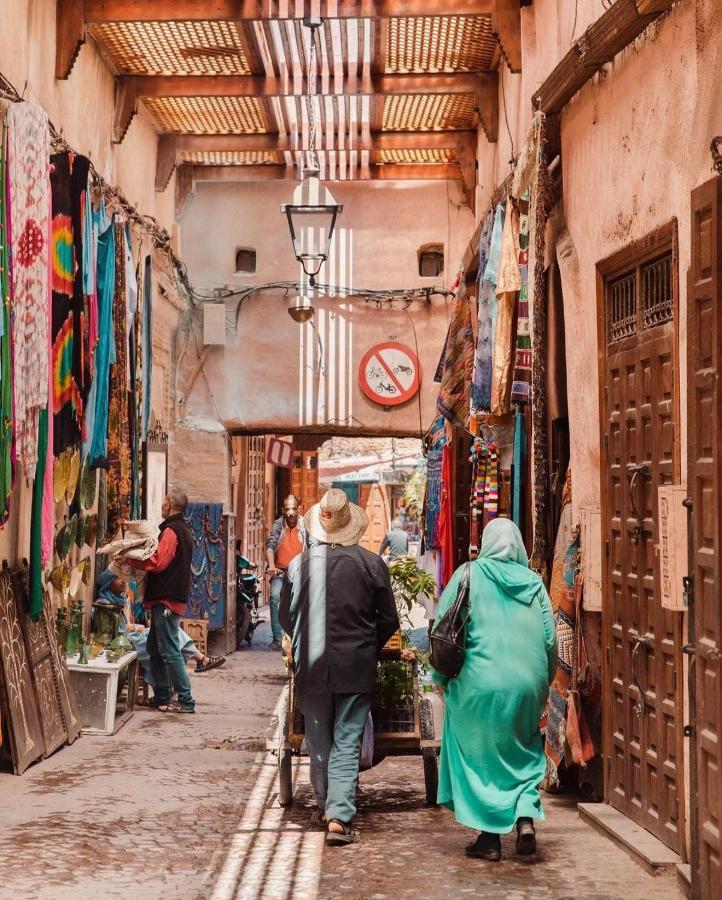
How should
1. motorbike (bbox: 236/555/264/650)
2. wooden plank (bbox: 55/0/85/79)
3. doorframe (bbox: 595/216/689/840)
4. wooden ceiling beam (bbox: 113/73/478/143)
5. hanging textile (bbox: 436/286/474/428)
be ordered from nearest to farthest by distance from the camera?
doorframe (bbox: 595/216/689/840) → wooden plank (bbox: 55/0/85/79) → hanging textile (bbox: 436/286/474/428) → wooden ceiling beam (bbox: 113/73/478/143) → motorbike (bbox: 236/555/264/650)

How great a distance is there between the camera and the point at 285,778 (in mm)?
6586

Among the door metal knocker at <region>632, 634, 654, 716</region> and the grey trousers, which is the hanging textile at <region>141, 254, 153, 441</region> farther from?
the door metal knocker at <region>632, 634, 654, 716</region>

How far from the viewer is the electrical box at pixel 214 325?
556 inches

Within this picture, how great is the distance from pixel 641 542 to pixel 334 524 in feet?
5.21

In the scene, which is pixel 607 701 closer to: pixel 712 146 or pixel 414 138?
pixel 712 146

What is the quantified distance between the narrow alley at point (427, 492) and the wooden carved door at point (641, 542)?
0.08ft

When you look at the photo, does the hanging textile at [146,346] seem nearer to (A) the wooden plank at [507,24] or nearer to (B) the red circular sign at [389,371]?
(B) the red circular sign at [389,371]

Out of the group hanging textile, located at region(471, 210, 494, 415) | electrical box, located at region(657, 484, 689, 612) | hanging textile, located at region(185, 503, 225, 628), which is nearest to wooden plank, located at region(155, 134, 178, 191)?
hanging textile, located at region(185, 503, 225, 628)

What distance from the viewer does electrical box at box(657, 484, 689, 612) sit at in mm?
4805

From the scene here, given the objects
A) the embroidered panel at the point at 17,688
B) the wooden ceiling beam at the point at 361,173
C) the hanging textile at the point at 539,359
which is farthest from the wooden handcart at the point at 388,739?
the wooden ceiling beam at the point at 361,173

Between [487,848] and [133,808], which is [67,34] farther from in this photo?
[487,848]

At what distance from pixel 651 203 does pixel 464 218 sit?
9.15m

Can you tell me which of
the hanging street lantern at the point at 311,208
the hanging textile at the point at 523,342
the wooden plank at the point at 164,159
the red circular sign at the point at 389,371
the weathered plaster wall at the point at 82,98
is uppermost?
the wooden plank at the point at 164,159

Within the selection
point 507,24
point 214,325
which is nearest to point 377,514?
point 214,325
